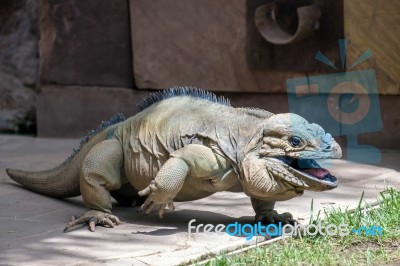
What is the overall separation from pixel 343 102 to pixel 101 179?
3.82 meters

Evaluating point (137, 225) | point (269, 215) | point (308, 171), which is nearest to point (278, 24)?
point (269, 215)

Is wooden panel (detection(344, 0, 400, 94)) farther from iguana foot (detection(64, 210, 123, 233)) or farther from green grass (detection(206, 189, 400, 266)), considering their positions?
iguana foot (detection(64, 210, 123, 233))

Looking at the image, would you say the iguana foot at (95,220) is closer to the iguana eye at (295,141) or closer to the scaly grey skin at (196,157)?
the scaly grey skin at (196,157)

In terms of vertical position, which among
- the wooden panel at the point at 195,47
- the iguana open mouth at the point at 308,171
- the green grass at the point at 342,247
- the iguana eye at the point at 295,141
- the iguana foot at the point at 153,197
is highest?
the wooden panel at the point at 195,47

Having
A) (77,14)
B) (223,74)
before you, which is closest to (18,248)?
(223,74)

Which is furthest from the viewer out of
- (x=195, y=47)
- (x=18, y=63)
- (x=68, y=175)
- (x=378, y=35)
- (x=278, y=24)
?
(x=18, y=63)

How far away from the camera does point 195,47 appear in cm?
1034

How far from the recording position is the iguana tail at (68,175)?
22.9ft

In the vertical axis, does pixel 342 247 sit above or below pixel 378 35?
below

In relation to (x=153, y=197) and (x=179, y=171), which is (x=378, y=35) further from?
(x=153, y=197)

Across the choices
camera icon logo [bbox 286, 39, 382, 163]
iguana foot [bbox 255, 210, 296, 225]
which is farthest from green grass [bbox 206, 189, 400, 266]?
camera icon logo [bbox 286, 39, 382, 163]

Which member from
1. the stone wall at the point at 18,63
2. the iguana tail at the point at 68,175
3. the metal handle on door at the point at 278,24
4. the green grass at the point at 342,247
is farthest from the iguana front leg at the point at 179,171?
the stone wall at the point at 18,63

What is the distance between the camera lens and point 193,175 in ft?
19.7

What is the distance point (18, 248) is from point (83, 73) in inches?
220
